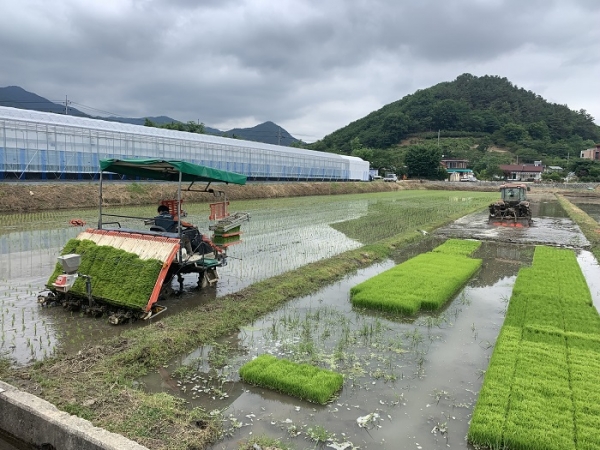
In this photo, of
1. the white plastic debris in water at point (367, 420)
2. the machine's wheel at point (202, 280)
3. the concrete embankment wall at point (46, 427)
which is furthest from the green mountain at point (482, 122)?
the concrete embankment wall at point (46, 427)

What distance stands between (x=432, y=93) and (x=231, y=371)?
161 meters

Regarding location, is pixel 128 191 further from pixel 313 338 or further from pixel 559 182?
pixel 559 182

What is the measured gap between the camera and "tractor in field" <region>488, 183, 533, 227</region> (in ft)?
80.6

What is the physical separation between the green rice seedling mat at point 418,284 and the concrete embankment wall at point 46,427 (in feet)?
19.2

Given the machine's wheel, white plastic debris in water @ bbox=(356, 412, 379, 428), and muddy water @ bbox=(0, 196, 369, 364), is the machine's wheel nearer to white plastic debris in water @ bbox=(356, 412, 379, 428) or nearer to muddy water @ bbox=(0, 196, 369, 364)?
muddy water @ bbox=(0, 196, 369, 364)

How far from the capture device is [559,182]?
71.8 metres

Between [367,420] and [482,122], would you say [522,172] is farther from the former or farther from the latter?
[367,420]

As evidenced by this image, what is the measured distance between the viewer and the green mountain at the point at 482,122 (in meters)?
118

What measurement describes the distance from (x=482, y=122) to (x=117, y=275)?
140 m

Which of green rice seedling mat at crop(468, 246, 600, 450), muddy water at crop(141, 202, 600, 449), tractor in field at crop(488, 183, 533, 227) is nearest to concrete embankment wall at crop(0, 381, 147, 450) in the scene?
muddy water at crop(141, 202, 600, 449)

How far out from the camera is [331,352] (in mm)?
6215

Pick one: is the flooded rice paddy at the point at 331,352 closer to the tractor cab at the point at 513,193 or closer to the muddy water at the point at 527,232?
the muddy water at the point at 527,232

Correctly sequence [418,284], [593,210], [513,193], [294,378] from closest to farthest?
[294,378] < [418,284] < [513,193] < [593,210]

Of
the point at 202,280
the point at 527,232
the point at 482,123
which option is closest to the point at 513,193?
the point at 527,232
